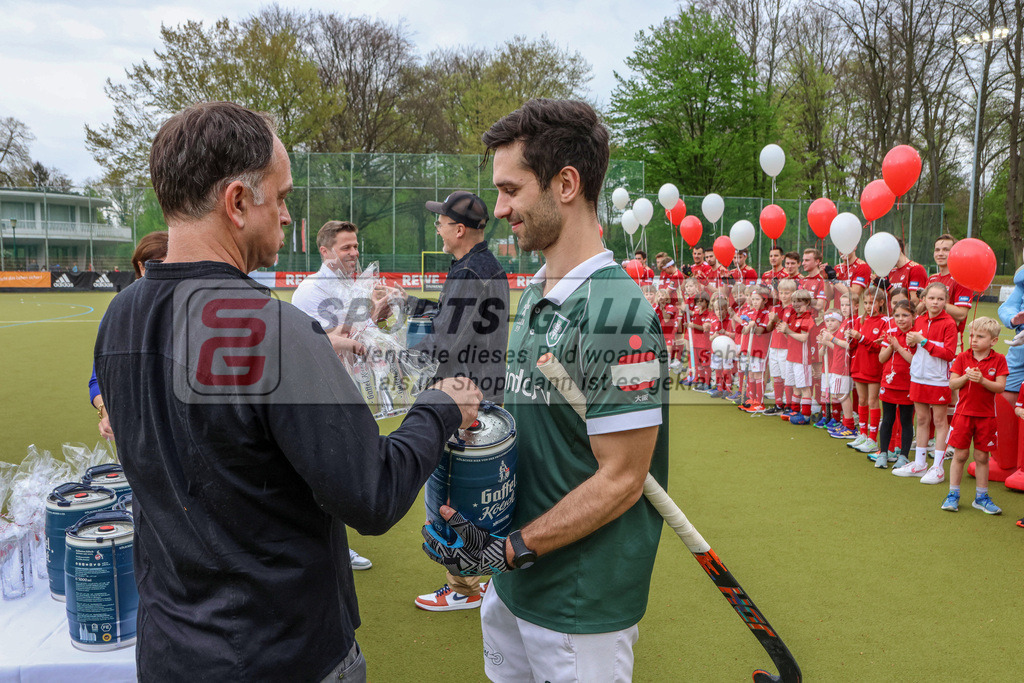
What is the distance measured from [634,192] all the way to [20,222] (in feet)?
101

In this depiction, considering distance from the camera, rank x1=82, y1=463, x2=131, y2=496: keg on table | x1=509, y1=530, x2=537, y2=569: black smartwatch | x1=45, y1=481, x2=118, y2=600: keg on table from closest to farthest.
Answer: x1=509, y1=530, x2=537, y2=569: black smartwatch
x1=45, y1=481, x2=118, y2=600: keg on table
x1=82, y1=463, x2=131, y2=496: keg on table

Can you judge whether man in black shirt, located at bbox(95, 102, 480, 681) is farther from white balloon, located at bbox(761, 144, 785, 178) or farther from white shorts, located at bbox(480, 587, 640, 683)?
white balloon, located at bbox(761, 144, 785, 178)

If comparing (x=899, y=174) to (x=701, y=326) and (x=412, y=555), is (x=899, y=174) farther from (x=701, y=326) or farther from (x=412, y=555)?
(x=412, y=555)

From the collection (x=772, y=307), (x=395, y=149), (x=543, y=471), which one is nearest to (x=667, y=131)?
(x=395, y=149)

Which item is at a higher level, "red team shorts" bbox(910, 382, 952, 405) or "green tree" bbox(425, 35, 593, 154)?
"green tree" bbox(425, 35, 593, 154)

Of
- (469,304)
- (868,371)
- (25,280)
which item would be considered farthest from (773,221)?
(25,280)

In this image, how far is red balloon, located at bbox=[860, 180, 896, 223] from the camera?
7895mm

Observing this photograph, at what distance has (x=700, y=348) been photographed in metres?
11.1

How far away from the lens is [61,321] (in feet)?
58.3

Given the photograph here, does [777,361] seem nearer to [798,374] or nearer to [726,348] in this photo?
[798,374]

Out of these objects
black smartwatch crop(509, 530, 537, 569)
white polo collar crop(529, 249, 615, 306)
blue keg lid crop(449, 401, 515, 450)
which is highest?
white polo collar crop(529, 249, 615, 306)

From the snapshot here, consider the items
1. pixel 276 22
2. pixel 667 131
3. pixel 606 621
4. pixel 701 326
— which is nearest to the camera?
pixel 606 621

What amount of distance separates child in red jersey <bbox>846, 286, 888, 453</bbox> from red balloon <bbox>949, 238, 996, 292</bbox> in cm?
104

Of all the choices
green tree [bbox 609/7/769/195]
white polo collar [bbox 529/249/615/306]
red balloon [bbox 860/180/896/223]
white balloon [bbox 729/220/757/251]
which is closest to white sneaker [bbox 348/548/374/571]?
white polo collar [bbox 529/249/615/306]
